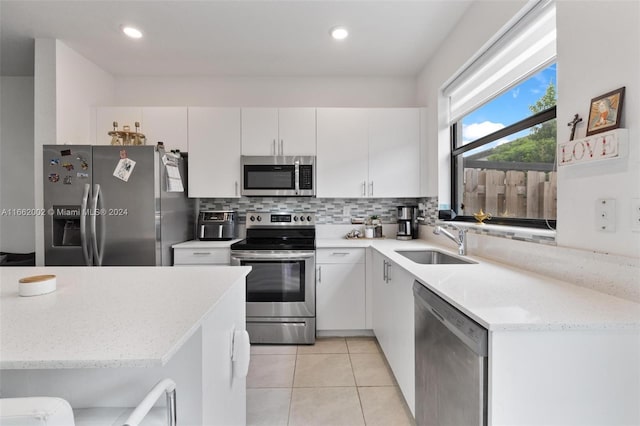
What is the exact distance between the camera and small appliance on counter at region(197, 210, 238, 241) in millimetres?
2902

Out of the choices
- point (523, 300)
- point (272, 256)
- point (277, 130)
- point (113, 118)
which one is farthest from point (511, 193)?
point (113, 118)

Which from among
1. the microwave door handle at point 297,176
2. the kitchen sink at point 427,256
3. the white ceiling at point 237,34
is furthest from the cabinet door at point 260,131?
the kitchen sink at point 427,256

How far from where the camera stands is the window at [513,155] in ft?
5.34

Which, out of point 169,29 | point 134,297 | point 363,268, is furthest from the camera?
point 363,268

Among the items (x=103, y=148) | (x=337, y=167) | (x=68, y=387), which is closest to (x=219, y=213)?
(x=103, y=148)

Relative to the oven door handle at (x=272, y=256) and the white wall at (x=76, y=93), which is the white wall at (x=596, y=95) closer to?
the oven door handle at (x=272, y=256)

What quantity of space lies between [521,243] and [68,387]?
2068 millimetres

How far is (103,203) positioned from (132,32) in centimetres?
141

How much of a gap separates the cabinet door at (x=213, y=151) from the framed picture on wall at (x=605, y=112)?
101 inches

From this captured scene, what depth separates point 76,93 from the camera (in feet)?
8.84

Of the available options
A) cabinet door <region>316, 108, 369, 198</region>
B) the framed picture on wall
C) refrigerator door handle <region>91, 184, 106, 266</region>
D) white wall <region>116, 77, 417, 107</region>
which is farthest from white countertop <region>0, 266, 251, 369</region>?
white wall <region>116, 77, 417, 107</region>

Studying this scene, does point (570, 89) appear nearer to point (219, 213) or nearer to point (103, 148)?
point (219, 213)

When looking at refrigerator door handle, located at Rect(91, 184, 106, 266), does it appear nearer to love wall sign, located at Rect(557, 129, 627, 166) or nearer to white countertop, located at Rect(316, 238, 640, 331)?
white countertop, located at Rect(316, 238, 640, 331)

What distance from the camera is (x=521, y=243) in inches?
62.9
